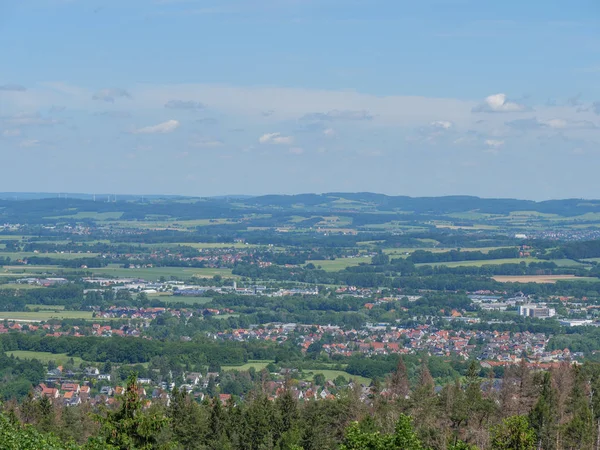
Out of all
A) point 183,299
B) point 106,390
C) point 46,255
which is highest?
point 46,255

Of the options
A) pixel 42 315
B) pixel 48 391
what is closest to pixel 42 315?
pixel 42 315

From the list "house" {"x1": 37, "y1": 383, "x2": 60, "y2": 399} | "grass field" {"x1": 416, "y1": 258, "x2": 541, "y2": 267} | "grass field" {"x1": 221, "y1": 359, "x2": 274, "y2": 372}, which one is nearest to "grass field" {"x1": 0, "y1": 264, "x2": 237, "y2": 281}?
"grass field" {"x1": 416, "y1": 258, "x2": 541, "y2": 267}

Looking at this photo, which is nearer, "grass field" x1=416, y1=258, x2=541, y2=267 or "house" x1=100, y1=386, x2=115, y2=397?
"house" x1=100, y1=386, x2=115, y2=397

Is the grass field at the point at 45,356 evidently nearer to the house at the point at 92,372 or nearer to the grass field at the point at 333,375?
the house at the point at 92,372

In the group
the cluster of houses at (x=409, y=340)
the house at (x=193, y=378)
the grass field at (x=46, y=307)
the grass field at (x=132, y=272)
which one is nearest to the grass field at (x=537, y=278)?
the grass field at (x=132, y=272)

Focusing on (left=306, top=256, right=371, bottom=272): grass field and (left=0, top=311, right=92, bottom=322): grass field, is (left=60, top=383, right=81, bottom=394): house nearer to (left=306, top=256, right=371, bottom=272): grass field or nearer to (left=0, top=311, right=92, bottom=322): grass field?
(left=0, top=311, right=92, bottom=322): grass field

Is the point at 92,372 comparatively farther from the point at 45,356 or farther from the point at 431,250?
the point at 431,250
